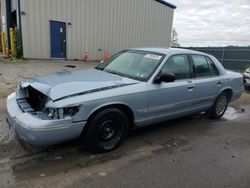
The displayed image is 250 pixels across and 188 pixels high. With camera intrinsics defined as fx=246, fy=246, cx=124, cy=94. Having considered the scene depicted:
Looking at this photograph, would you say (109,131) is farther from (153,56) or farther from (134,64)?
(153,56)

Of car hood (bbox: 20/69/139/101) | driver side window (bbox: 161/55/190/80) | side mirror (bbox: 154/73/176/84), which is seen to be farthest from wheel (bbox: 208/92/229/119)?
car hood (bbox: 20/69/139/101)

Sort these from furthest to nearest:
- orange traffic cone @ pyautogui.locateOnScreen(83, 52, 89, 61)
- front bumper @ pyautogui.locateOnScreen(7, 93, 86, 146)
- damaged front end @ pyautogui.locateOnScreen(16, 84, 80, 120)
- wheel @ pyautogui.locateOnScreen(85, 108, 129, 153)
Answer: orange traffic cone @ pyautogui.locateOnScreen(83, 52, 89, 61) < wheel @ pyautogui.locateOnScreen(85, 108, 129, 153) < damaged front end @ pyautogui.locateOnScreen(16, 84, 80, 120) < front bumper @ pyautogui.locateOnScreen(7, 93, 86, 146)

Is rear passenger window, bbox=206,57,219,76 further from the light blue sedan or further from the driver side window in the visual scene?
the driver side window

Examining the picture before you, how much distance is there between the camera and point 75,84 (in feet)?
11.7

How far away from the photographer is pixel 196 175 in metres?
3.32

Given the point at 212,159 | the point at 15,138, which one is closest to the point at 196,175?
the point at 212,159

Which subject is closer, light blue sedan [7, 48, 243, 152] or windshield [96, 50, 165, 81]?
light blue sedan [7, 48, 243, 152]

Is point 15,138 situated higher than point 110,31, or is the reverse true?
point 110,31

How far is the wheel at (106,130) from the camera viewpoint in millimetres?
3473

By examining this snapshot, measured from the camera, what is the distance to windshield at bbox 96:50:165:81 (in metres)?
4.24

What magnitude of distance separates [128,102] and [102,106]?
0.47 meters

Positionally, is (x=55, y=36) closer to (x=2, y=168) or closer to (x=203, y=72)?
(x=203, y=72)

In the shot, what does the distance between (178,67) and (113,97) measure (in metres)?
1.73

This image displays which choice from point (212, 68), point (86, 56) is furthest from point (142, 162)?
point (86, 56)
